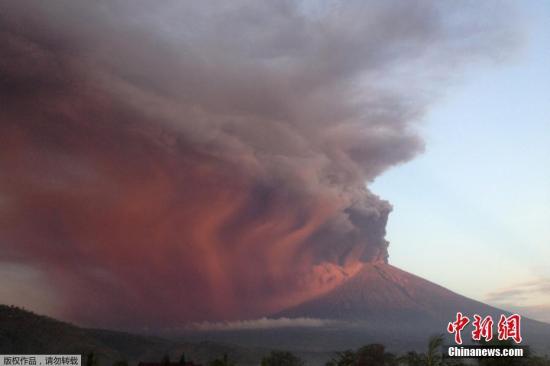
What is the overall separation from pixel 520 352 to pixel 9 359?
63.3 metres

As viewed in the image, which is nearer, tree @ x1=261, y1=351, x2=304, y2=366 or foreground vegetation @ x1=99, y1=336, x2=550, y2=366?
foreground vegetation @ x1=99, y1=336, x2=550, y2=366

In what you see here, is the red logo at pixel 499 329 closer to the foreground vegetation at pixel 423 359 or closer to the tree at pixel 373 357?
the foreground vegetation at pixel 423 359

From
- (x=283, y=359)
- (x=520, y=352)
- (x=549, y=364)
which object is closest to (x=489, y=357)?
(x=520, y=352)

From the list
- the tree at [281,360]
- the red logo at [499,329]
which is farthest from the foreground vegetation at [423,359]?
the tree at [281,360]

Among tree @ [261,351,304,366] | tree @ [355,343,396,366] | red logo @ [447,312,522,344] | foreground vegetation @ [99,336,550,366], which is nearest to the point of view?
foreground vegetation @ [99,336,550,366]

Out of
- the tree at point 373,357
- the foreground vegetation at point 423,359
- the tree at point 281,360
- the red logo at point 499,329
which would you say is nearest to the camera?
the foreground vegetation at point 423,359

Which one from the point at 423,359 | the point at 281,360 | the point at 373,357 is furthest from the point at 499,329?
the point at 281,360

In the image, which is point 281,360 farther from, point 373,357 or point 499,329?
point 499,329

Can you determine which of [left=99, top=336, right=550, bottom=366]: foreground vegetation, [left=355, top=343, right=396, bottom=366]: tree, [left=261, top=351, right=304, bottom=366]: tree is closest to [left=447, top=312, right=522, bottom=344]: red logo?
[left=99, top=336, right=550, bottom=366]: foreground vegetation

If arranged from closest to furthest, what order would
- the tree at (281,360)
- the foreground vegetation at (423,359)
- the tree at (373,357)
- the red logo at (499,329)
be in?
the foreground vegetation at (423,359) → the red logo at (499,329) → the tree at (373,357) → the tree at (281,360)

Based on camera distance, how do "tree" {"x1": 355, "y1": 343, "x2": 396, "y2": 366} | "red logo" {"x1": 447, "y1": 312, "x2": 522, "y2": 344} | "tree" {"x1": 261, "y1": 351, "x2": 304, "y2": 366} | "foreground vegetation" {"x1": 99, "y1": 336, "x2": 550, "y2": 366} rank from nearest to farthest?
"foreground vegetation" {"x1": 99, "y1": 336, "x2": 550, "y2": 366}
"red logo" {"x1": 447, "y1": 312, "x2": 522, "y2": 344}
"tree" {"x1": 355, "y1": 343, "x2": 396, "y2": 366}
"tree" {"x1": 261, "y1": 351, "x2": 304, "y2": 366}

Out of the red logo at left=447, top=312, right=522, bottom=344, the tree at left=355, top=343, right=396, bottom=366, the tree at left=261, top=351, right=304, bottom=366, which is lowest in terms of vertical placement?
the tree at left=261, top=351, right=304, bottom=366

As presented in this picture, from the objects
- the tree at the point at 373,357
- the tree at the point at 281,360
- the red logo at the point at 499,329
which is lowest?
the tree at the point at 281,360

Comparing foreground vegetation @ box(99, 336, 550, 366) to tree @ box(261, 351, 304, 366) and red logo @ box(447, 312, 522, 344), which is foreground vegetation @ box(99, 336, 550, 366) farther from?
tree @ box(261, 351, 304, 366)
